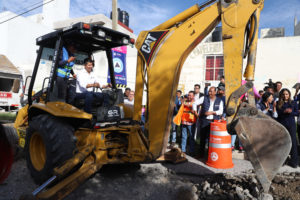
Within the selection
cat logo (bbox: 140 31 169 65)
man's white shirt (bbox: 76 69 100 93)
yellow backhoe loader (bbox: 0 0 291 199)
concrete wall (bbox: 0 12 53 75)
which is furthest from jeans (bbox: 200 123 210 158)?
concrete wall (bbox: 0 12 53 75)

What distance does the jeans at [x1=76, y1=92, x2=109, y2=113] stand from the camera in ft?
12.9

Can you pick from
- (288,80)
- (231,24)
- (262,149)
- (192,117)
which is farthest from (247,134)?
(288,80)

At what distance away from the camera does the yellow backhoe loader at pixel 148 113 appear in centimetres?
262

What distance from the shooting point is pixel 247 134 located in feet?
8.57

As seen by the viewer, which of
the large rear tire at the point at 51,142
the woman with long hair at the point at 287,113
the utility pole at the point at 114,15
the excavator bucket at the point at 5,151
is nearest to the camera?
the excavator bucket at the point at 5,151

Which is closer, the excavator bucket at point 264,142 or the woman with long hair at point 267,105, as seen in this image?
the excavator bucket at point 264,142

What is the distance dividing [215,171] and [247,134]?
2.39m

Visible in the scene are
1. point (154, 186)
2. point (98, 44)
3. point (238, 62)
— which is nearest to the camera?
point (238, 62)

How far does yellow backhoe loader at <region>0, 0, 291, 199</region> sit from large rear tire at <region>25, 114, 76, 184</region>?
1 centimetres

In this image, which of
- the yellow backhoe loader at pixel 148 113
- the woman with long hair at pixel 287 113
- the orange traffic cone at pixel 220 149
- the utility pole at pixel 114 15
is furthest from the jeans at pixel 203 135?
the utility pole at pixel 114 15

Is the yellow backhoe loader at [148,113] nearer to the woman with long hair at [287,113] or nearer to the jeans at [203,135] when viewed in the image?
the jeans at [203,135]

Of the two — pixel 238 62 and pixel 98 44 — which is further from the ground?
pixel 98 44

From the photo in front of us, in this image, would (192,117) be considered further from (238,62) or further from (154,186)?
(238,62)

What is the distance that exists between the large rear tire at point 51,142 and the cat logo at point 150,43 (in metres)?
1.74
